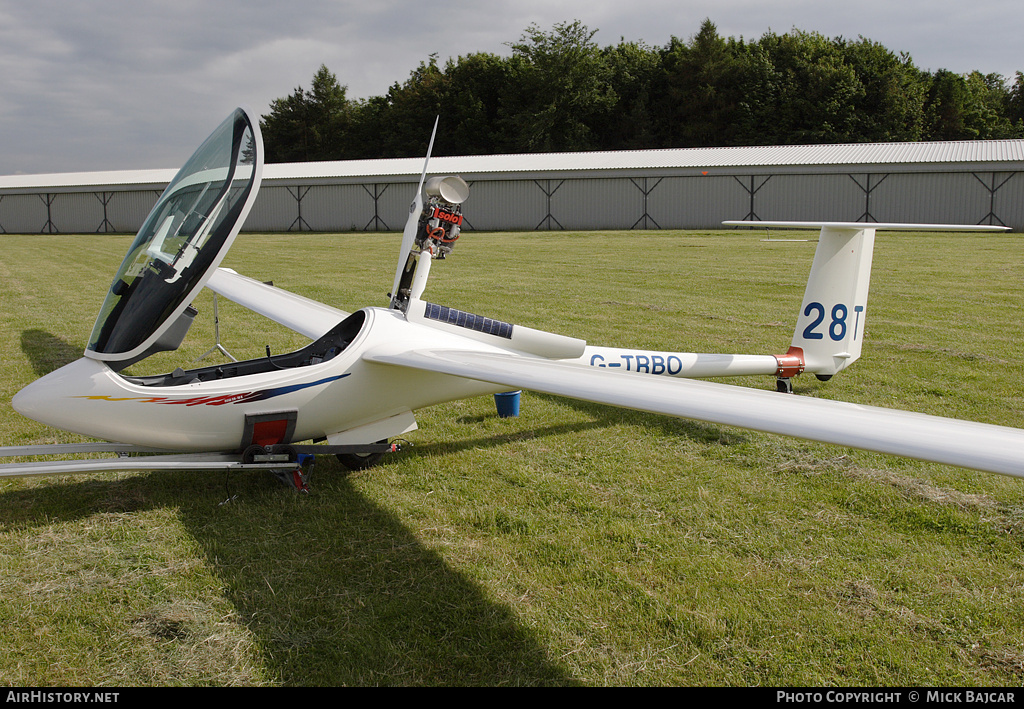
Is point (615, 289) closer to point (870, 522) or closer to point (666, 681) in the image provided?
point (870, 522)

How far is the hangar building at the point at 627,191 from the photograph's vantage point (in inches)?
1330

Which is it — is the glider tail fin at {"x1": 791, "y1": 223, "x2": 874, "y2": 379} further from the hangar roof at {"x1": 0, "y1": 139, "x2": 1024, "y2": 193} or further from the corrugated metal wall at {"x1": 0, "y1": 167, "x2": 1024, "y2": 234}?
the hangar roof at {"x1": 0, "y1": 139, "x2": 1024, "y2": 193}

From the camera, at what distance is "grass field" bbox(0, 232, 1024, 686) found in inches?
124

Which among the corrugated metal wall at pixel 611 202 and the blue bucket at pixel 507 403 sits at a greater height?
the corrugated metal wall at pixel 611 202

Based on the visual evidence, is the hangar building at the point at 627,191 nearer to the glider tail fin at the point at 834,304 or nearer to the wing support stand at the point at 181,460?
the glider tail fin at the point at 834,304

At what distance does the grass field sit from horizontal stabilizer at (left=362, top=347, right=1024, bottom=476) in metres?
1.00

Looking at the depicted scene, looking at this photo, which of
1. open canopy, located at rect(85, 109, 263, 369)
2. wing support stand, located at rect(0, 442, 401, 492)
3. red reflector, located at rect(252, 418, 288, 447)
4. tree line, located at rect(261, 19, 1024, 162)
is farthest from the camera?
tree line, located at rect(261, 19, 1024, 162)

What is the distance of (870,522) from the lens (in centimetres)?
442

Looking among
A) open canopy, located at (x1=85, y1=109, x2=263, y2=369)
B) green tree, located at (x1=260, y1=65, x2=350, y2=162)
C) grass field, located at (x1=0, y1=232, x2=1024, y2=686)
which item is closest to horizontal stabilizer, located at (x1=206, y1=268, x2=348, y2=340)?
grass field, located at (x1=0, y1=232, x2=1024, y2=686)

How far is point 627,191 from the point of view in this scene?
1515 inches

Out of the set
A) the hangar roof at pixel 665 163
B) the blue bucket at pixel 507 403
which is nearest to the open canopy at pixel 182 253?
the blue bucket at pixel 507 403

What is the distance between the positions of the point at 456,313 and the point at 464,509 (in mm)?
1542

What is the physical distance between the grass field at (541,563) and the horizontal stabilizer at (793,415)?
3.30 ft

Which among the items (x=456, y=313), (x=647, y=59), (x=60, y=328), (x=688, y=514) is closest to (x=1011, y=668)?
(x=688, y=514)
